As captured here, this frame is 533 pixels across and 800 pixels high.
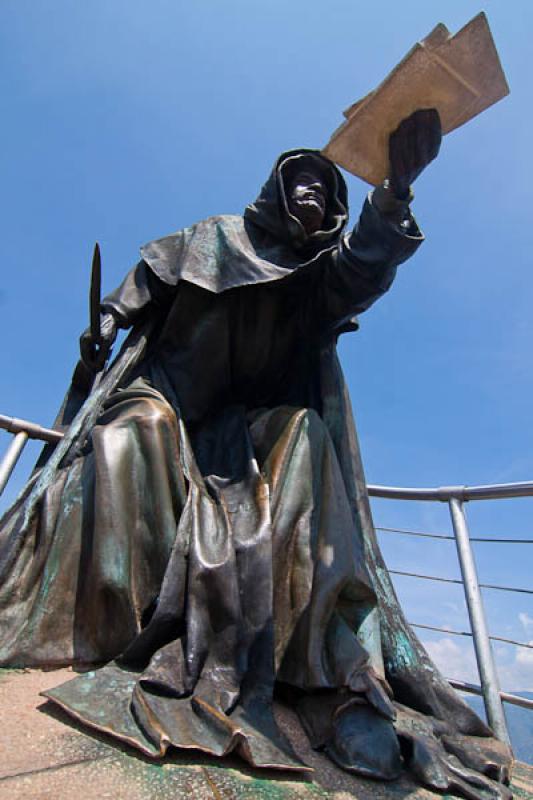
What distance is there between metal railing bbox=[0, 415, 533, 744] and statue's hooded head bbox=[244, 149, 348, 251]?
145cm

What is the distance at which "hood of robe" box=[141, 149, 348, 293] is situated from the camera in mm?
2428

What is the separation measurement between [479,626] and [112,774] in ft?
6.19

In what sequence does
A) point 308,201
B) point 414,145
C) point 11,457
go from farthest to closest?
point 11,457 → point 308,201 → point 414,145

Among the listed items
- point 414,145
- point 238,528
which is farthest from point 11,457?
point 414,145

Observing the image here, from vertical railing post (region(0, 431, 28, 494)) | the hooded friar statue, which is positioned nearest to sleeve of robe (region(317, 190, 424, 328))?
the hooded friar statue

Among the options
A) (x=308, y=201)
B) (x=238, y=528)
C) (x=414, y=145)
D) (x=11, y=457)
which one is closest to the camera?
(x=238, y=528)

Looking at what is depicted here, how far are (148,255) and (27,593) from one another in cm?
165

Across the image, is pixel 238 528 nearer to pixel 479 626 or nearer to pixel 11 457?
pixel 479 626

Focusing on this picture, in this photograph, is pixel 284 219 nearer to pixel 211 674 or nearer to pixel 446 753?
pixel 211 674

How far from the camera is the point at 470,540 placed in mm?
2600

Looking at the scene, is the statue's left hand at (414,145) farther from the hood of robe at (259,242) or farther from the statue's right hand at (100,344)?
the statue's right hand at (100,344)

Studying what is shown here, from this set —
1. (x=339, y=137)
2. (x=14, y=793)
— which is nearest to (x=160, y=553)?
(x=14, y=793)

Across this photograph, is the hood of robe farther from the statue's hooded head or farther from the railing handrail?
the railing handrail

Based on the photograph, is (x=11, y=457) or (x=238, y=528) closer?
(x=238, y=528)
